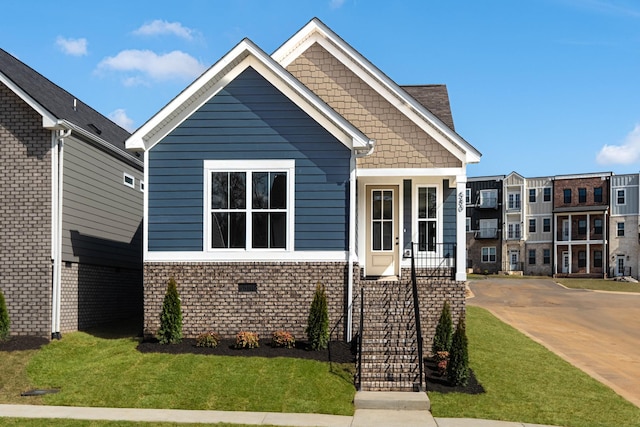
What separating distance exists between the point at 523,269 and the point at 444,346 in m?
52.5

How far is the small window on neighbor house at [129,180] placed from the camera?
20.5m

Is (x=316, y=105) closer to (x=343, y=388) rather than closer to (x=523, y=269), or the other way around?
(x=343, y=388)

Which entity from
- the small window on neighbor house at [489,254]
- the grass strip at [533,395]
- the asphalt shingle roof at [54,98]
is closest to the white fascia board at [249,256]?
the grass strip at [533,395]

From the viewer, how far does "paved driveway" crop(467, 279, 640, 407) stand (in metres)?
16.2

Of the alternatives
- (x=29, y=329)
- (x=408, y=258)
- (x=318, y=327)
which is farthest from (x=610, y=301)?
(x=29, y=329)

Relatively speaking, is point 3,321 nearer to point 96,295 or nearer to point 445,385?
point 96,295

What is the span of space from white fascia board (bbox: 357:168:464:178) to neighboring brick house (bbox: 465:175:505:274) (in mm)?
50487

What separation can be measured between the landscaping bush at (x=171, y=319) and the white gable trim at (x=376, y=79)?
642cm

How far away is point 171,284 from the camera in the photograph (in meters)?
15.0

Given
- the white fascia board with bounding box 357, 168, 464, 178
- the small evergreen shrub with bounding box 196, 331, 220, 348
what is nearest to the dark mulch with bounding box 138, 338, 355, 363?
the small evergreen shrub with bounding box 196, 331, 220, 348

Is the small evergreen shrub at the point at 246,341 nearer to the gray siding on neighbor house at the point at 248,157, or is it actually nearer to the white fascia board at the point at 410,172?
the gray siding on neighbor house at the point at 248,157

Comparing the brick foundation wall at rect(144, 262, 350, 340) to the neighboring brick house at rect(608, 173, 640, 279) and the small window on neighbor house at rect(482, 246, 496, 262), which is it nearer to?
the neighboring brick house at rect(608, 173, 640, 279)

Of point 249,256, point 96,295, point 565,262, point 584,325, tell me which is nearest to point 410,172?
point 249,256

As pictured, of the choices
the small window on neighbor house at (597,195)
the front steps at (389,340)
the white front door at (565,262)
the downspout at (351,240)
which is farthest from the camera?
the white front door at (565,262)
